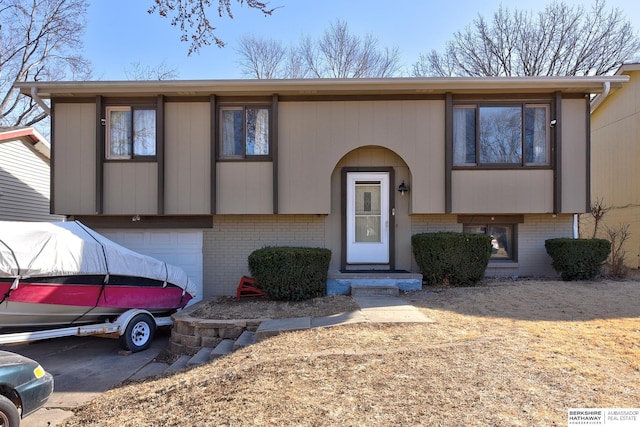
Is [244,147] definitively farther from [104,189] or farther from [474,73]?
[474,73]

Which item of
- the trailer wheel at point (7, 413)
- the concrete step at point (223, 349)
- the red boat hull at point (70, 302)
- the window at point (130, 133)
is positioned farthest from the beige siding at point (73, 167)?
the trailer wheel at point (7, 413)

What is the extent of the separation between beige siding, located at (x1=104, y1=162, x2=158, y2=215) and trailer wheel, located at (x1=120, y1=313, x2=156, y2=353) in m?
2.71

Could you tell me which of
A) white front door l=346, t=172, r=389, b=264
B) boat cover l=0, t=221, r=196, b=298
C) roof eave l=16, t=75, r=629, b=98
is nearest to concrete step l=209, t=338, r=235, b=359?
boat cover l=0, t=221, r=196, b=298

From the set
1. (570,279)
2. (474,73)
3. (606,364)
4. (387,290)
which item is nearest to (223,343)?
(387,290)

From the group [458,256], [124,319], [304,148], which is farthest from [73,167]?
[458,256]

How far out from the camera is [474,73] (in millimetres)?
21594

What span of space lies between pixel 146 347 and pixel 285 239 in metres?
3.50

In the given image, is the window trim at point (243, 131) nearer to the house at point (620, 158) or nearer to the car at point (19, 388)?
the car at point (19, 388)

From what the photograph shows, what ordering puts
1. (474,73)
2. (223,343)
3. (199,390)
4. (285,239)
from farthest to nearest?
(474,73) < (285,239) < (223,343) < (199,390)

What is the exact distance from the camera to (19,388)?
10.8 ft

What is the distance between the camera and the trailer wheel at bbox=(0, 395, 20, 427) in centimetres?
307

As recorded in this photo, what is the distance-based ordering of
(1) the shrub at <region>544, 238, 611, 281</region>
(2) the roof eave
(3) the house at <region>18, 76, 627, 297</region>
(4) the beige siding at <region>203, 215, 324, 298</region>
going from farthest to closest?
1. (4) the beige siding at <region>203, 215, 324, 298</region>
2. (3) the house at <region>18, 76, 627, 297</region>
3. (2) the roof eave
4. (1) the shrub at <region>544, 238, 611, 281</region>

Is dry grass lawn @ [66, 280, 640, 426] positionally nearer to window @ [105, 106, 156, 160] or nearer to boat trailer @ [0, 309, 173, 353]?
boat trailer @ [0, 309, 173, 353]

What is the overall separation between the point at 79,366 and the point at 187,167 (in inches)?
169
